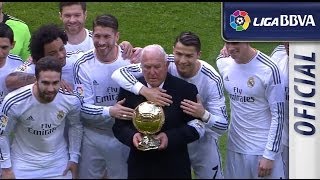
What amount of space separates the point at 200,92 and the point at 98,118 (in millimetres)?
840

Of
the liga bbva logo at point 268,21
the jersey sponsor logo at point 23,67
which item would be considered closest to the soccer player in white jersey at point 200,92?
the liga bbva logo at point 268,21

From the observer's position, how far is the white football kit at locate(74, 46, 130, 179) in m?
7.59

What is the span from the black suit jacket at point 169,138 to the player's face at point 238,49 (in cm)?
54

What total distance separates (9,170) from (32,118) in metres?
0.48

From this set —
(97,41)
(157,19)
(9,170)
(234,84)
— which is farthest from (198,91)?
(157,19)

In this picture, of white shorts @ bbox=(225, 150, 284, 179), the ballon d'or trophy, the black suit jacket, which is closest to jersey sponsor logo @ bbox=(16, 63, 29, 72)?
the black suit jacket

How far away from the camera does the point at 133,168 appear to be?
7102 millimetres

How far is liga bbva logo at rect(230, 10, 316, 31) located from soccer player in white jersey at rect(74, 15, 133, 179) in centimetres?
97

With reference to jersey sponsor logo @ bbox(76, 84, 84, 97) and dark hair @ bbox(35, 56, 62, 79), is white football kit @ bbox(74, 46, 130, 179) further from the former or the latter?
dark hair @ bbox(35, 56, 62, 79)

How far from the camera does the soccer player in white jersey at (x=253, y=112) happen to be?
7543 mm

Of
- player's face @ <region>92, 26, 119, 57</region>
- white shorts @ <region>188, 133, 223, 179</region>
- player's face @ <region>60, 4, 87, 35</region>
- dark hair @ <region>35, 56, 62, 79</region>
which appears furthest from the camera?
player's face @ <region>60, 4, 87, 35</region>

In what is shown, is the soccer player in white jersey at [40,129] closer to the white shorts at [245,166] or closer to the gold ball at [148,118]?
the gold ball at [148,118]

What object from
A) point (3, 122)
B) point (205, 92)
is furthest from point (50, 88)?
point (205, 92)

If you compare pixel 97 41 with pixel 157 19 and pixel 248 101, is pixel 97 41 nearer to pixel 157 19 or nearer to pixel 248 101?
pixel 248 101
